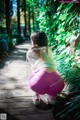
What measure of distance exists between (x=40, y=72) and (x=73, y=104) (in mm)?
1114

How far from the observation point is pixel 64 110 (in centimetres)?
496

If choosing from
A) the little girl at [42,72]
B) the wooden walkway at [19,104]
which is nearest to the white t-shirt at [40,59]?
the little girl at [42,72]

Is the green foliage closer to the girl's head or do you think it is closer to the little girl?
Answer: the little girl

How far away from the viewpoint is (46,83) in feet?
18.3

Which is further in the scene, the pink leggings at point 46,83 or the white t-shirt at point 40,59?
the white t-shirt at point 40,59

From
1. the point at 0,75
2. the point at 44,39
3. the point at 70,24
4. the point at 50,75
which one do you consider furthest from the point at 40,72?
the point at 0,75

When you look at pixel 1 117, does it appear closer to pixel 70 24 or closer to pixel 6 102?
pixel 6 102

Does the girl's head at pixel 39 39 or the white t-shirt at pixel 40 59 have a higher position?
the girl's head at pixel 39 39

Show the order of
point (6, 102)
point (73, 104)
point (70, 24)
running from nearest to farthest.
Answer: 1. point (73, 104)
2. point (6, 102)
3. point (70, 24)

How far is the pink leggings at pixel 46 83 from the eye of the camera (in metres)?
5.58

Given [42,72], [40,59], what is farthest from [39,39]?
[42,72]

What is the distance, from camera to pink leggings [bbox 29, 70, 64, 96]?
5578 mm

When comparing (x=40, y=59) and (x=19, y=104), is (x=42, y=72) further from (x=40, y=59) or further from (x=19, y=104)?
(x=19, y=104)

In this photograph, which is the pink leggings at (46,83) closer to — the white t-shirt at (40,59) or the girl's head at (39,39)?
the white t-shirt at (40,59)
